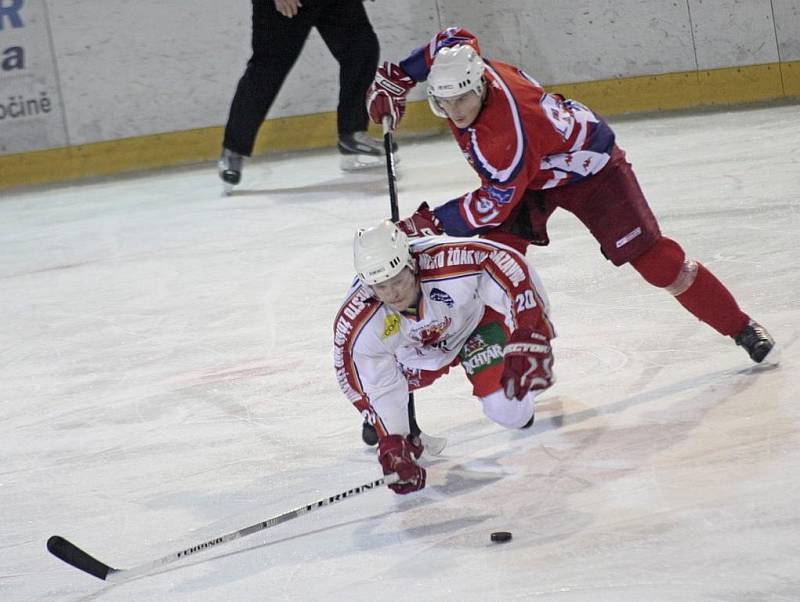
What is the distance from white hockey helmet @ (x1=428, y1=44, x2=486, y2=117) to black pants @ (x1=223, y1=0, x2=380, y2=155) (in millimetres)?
3515

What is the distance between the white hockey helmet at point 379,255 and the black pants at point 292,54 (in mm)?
3941

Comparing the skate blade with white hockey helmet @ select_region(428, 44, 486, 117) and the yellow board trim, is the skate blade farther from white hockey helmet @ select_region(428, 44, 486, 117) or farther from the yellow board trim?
the yellow board trim

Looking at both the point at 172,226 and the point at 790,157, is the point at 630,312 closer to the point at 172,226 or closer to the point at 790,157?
the point at 790,157

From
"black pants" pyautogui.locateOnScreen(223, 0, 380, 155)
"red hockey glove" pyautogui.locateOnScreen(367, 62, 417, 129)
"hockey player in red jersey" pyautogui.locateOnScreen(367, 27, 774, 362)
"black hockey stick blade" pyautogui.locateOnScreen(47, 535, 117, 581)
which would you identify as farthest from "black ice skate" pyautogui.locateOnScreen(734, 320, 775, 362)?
"black pants" pyautogui.locateOnScreen(223, 0, 380, 155)

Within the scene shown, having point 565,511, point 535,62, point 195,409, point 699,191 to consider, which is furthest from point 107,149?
point 565,511

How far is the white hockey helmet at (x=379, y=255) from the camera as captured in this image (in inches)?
106

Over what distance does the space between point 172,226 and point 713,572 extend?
4382mm

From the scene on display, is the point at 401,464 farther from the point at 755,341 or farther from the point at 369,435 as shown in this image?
the point at 755,341

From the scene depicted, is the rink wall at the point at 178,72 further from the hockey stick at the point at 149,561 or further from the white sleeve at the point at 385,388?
the hockey stick at the point at 149,561

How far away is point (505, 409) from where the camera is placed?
294 centimetres

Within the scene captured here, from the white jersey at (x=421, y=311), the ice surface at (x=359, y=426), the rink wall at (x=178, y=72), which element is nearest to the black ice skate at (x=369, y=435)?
the ice surface at (x=359, y=426)

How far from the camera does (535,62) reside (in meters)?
7.50

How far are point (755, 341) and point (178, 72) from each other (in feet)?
17.6

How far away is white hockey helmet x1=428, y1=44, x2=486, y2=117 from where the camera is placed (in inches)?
119
